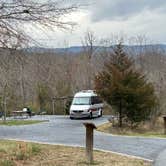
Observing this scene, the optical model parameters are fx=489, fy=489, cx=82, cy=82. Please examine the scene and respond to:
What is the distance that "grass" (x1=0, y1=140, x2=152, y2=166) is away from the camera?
12364mm

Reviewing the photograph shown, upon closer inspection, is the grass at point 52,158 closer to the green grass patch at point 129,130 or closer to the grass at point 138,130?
the grass at point 138,130

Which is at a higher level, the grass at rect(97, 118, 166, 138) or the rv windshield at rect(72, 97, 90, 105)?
the rv windshield at rect(72, 97, 90, 105)

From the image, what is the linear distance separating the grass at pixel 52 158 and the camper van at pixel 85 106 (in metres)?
25.2

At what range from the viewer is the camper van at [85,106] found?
40.5 meters

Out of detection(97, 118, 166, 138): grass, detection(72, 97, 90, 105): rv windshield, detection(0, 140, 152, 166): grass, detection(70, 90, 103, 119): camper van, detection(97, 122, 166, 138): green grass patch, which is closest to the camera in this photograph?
detection(0, 140, 152, 166): grass

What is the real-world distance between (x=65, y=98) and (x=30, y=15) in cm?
4107

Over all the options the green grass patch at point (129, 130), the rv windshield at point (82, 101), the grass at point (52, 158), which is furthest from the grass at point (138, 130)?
the grass at point (52, 158)

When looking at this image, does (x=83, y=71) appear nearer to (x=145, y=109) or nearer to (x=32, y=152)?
(x=145, y=109)

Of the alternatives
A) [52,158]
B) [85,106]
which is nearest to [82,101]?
[85,106]

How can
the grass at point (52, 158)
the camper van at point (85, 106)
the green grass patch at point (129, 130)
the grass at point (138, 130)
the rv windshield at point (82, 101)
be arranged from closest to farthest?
the grass at point (52, 158), the grass at point (138, 130), the green grass patch at point (129, 130), the camper van at point (85, 106), the rv windshield at point (82, 101)

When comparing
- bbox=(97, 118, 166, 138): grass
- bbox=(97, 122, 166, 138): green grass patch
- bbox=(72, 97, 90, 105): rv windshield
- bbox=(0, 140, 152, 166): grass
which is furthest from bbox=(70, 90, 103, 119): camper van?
bbox=(0, 140, 152, 166): grass

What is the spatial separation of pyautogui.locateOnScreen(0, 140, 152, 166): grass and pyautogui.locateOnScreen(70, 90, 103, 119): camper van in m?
25.2

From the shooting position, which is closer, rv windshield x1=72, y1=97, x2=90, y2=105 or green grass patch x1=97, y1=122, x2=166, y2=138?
green grass patch x1=97, y1=122, x2=166, y2=138

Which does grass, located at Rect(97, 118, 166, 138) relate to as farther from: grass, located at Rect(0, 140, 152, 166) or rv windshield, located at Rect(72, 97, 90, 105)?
grass, located at Rect(0, 140, 152, 166)
